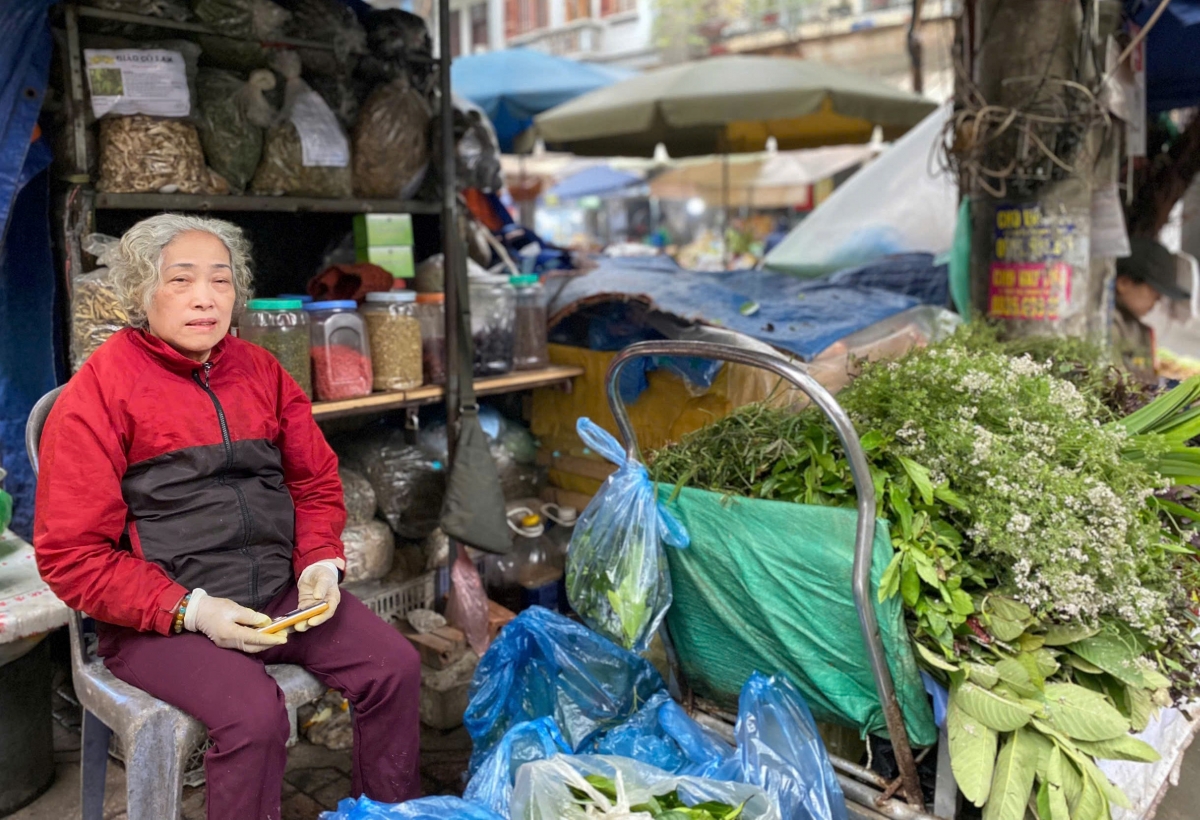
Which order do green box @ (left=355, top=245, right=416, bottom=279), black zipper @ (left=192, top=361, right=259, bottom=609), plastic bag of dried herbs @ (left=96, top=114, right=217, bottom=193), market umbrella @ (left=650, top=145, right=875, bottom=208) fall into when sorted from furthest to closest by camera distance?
market umbrella @ (left=650, top=145, right=875, bottom=208) < green box @ (left=355, top=245, right=416, bottom=279) < plastic bag of dried herbs @ (left=96, top=114, right=217, bottom=193) < black zipper @ (left=192, top=361, right=259, bottom=609)

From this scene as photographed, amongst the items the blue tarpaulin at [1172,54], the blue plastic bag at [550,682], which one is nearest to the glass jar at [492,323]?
the blue plastic bag at [550,682]

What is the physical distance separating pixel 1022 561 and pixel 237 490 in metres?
1.68

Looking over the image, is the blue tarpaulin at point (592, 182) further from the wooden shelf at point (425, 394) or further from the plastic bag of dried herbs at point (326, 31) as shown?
the plastic bag of dried herbs at point (326, 31)

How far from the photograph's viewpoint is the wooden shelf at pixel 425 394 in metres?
2.97

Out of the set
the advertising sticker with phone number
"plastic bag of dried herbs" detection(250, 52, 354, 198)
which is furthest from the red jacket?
the advertising sticker with phone number

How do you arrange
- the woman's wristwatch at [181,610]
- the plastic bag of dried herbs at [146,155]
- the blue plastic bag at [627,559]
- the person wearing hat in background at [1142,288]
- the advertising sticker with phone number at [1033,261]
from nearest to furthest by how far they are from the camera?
1. the woman's wristwatch at [181,610]
2. the blue plastic bag at [627,559]
3. the plastic bag of dried herbs at [146,155]
4. the advertising sticker with phone number at [1033,261]
5. the person wearing hat in background at [1142,288]

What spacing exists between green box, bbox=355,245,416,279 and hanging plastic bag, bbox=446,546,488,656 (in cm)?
106

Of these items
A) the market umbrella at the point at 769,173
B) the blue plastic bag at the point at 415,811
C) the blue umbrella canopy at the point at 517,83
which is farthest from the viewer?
the market umbrella at the point at 769,173

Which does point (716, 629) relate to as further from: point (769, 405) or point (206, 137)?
point (206, 137)

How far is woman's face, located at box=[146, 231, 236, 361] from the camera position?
1967 mm

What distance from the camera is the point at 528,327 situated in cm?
373

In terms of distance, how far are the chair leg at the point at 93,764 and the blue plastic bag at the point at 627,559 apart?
1.16m

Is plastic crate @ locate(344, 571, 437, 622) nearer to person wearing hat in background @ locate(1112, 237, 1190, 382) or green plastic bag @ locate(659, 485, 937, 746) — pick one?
green plastic bag @ locate(659, 485, 937, 746)

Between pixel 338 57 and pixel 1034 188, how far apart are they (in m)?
2.73
